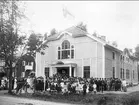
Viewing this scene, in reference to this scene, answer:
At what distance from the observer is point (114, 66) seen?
32.0 meters

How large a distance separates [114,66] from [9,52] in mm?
16237

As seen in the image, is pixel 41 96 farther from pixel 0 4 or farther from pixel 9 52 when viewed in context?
pixel 0 4

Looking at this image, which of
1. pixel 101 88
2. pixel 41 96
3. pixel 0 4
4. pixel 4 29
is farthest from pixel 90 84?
pixel 0 4

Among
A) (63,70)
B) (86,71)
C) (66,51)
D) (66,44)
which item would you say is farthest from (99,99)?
(66,44)

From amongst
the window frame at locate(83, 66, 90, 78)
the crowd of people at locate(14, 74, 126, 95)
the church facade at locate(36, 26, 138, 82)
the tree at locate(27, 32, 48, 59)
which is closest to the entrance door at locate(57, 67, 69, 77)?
the church facade at locate(36, 26, 138, 82)

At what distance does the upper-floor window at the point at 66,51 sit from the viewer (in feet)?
98.2

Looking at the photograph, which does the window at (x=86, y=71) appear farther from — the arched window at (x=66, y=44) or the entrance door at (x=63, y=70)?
the arched window at (x=66, y=44)

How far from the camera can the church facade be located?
27672mm

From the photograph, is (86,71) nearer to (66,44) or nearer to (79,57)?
(79,57)

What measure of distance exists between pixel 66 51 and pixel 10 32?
1054 centimetres

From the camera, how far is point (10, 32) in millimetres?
21375

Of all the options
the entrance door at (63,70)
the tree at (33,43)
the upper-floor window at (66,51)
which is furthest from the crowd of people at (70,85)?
the upper-floor window at (66,51)

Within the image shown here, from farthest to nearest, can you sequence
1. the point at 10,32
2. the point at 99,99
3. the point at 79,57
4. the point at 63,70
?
the point at 63,70, the point at 79,57, the point at 10,32, the point at 99,99

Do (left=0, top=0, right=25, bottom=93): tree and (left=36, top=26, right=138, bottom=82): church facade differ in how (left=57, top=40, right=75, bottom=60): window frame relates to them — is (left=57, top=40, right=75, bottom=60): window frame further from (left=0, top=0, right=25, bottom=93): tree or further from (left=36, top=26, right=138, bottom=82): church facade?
(left=0, top=0, right=25, bottom=93): tree
